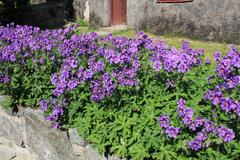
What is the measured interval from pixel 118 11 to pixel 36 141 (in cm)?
899

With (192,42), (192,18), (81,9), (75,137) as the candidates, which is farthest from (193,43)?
(75,137)

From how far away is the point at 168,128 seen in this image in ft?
9.96

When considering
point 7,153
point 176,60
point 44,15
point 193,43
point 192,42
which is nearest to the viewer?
point 176,60

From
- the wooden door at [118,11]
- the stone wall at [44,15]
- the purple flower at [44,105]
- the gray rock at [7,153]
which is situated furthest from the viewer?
the stone wall at [44,15]

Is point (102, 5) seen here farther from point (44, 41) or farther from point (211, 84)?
point (211, 84)

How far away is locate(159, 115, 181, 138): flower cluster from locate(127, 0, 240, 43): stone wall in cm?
693

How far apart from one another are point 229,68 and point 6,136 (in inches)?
107

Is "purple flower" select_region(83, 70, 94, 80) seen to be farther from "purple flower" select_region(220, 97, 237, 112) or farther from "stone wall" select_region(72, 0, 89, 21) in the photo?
"stone wall" select_region(72, 0, 89, 21)

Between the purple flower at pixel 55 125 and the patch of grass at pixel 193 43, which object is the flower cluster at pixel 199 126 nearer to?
the purple flower at pixel 55 125

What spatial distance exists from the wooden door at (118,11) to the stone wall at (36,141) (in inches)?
333

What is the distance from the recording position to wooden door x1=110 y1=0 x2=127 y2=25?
12.6 meters

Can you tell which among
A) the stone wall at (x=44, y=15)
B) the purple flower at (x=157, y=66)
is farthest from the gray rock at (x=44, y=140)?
the stone wall at (x=44, y=15)

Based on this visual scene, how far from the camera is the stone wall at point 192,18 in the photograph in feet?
31.3

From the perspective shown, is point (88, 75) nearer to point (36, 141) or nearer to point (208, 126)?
point (36, 141)
